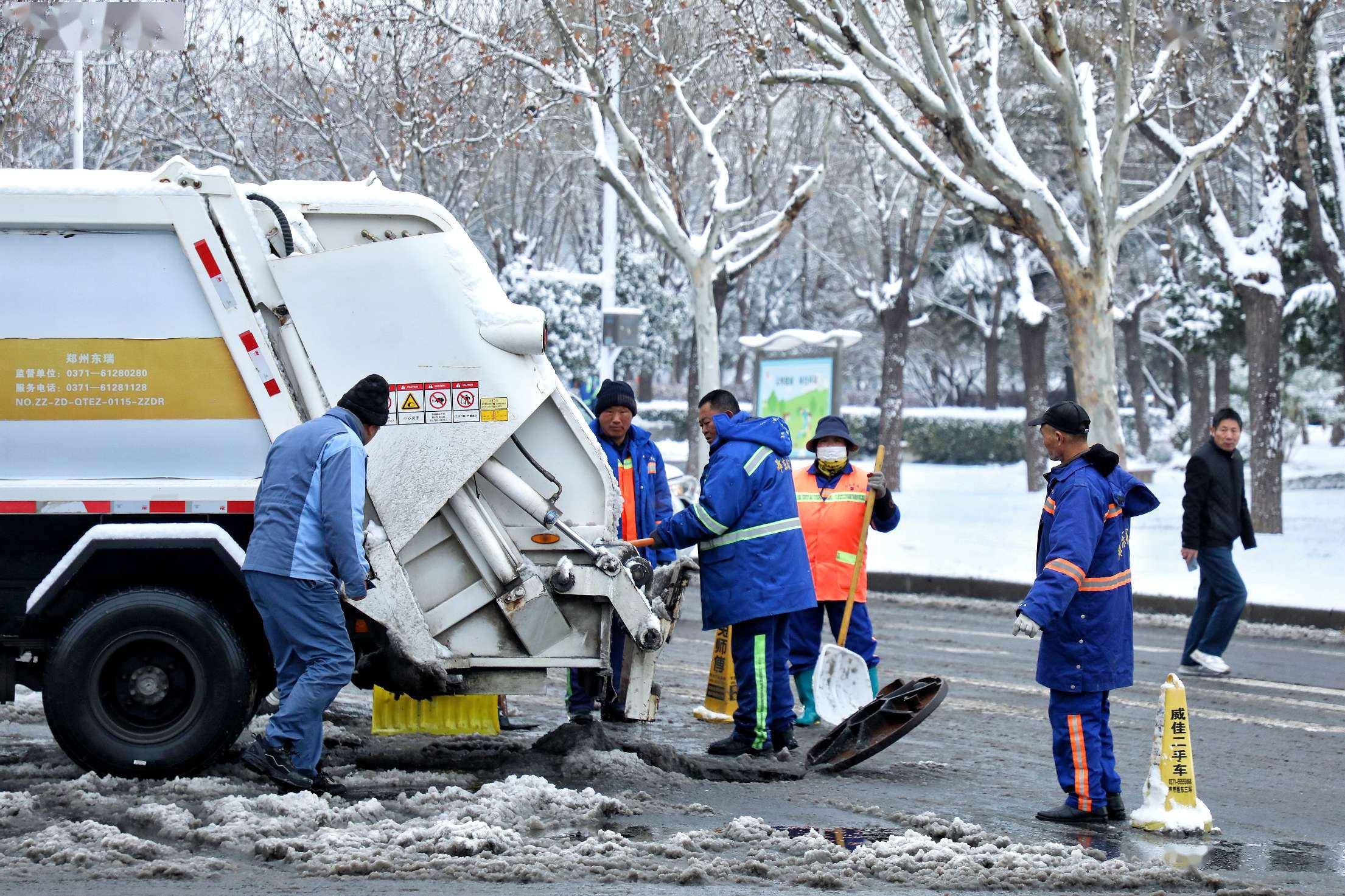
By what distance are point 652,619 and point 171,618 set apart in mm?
1884

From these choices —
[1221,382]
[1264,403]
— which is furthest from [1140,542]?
[1221,382]

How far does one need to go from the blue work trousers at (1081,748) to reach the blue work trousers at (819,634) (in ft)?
6.64

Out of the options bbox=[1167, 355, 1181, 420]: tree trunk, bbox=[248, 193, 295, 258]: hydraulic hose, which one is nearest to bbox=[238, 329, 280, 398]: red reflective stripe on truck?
bbox=[248, 193, 295, 258]: hydraulic hose

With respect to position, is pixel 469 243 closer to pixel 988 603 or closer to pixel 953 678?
pixel 953 678

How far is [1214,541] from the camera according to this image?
9992 millimetres

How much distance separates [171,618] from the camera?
231 inches

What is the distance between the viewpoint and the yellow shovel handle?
25.7ft

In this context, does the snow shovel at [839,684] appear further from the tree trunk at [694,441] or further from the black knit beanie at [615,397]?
the tree trunk at [694,441]

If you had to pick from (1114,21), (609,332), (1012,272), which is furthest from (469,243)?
(1012,272)

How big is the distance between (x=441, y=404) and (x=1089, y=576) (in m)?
2.56

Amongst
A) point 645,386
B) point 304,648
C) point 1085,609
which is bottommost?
point 304,648

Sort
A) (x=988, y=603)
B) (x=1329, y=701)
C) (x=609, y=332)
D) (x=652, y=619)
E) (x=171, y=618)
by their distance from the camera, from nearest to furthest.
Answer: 1. (x=171, y=618)
2. (x=652, y=619)
3. (x=1329, y=701)
4. (x=988, y=603)
5. (x=609, y=332)

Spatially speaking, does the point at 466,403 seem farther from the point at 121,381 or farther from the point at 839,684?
the point at 839,684

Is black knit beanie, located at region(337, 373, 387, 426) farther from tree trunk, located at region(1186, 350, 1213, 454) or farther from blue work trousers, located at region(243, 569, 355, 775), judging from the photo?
tree trunk, located at region(1186, 350, 1213, 454)
